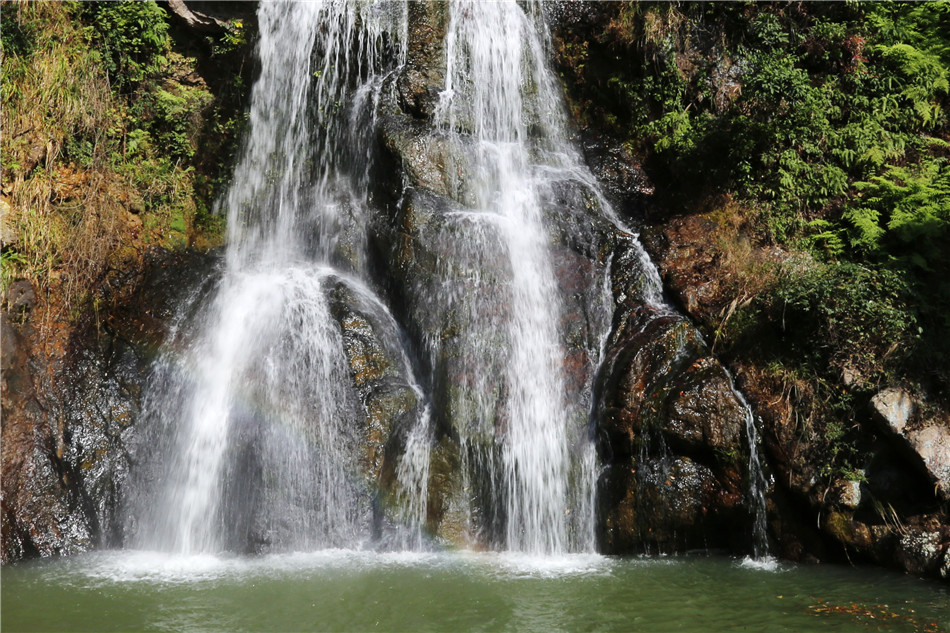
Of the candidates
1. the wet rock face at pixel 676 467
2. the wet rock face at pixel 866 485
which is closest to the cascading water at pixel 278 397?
the wet rock face at pixel 676 467

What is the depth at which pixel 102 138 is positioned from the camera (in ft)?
33.8

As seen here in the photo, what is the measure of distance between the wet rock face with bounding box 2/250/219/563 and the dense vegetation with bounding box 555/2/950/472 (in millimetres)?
7003

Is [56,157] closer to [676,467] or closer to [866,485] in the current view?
[676,467]

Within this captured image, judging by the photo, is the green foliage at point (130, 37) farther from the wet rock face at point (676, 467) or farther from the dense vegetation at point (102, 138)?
the wet rock face at point (676, 467)

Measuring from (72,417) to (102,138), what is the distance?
4382 mm

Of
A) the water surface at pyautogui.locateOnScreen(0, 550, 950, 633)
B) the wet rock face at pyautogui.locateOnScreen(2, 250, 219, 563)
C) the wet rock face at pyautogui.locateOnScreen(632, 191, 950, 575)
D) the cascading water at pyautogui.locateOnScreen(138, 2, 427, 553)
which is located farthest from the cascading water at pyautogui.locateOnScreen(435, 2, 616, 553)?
the wet rock face at pyautogui.locateOnScreen(2, 250, 219, 563)

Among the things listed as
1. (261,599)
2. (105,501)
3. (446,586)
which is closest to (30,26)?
(105,501)

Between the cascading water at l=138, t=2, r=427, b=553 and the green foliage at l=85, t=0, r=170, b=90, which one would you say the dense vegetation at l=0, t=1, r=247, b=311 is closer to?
the green foliage at l=85, t=0, r=170, b=90

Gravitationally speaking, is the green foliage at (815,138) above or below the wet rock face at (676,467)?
above

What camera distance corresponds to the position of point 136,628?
543 cm

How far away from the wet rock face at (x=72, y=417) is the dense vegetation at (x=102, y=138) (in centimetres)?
59

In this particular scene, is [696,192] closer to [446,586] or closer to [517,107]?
[517,107]

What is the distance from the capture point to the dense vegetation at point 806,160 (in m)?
7.68

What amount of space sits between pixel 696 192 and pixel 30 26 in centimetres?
979
